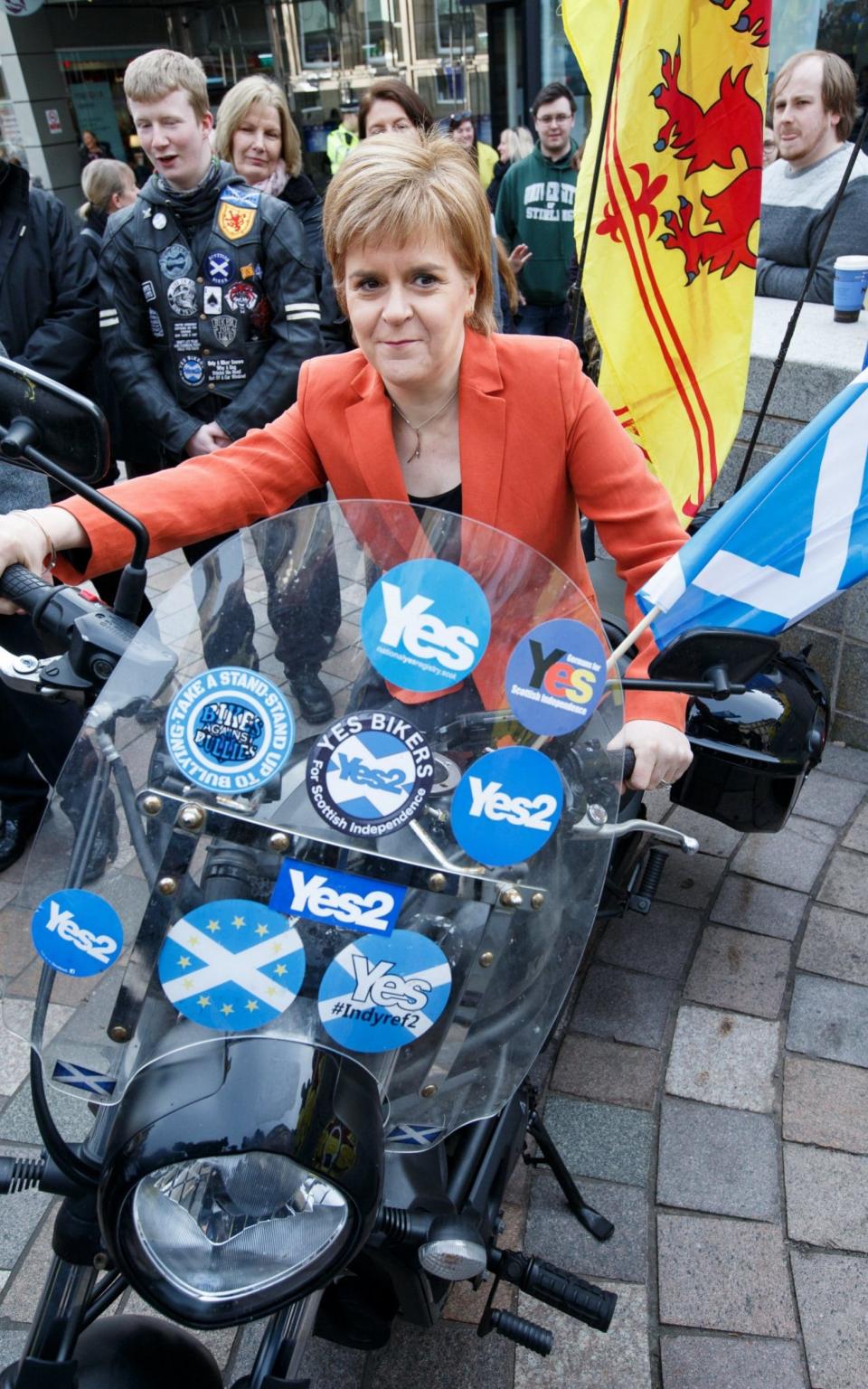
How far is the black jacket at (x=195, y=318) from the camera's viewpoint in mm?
3672

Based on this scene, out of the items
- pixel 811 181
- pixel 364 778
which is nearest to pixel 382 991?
pixel 364 778

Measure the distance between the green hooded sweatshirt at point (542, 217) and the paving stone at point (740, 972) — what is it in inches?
182

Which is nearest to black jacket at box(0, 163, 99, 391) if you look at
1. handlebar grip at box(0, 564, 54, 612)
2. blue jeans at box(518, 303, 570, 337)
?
handlebar grip at box(0, 564, 54, 612)

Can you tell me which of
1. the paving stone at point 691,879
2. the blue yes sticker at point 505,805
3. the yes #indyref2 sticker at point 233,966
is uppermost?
the blue yes sticker at point 505,805

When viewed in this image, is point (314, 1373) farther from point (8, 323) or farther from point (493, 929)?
point (8, 323)

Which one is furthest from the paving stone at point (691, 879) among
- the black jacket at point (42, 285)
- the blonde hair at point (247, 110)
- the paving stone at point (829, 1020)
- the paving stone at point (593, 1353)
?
the blonde hair at point (247, 110)

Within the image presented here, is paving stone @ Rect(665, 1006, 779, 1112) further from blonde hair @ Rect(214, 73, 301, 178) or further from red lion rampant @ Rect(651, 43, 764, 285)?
blonde hair @ Rect(214, 73, 301, 178)

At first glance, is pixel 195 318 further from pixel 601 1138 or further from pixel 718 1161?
pixel 718 1161

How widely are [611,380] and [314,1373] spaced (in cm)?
269

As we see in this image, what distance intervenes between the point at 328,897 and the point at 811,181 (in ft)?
13.4

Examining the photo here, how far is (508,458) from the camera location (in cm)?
192

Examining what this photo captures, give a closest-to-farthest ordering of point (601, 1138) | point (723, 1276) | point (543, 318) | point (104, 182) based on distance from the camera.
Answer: point (723, 1276) → point (601, 1138) → point (104, 182) → point (543, 318)

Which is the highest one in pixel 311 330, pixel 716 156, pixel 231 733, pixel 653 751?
pixel 716 156

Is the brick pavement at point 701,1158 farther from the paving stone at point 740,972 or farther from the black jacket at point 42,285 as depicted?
the black jacket at point 42,285
